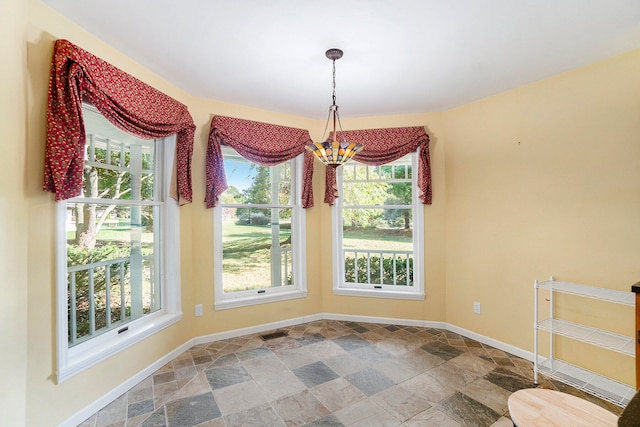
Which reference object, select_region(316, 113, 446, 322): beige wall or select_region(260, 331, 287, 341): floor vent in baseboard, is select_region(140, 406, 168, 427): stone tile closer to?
select_region(260, 331, 287, 341): floor vent in baseboard

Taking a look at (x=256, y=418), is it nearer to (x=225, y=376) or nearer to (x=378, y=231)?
(x=225, y=376)

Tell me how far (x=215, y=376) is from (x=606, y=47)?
3.91m

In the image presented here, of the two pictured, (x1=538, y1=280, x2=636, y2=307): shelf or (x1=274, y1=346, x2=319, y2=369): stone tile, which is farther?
(x1=274, y1=346, x2=319, y2=369): stone tile

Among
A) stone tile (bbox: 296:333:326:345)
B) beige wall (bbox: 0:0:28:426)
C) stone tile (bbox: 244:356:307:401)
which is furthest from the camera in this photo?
stone tile (bbox: 296:333:326:345)

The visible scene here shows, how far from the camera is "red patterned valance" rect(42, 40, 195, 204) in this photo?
1.74 meters

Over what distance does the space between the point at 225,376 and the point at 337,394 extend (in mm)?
955


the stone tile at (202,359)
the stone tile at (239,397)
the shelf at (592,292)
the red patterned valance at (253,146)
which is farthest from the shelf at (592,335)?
the stone tile at (202,359)

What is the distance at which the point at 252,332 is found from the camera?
335cm

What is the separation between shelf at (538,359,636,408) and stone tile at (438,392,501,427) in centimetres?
70

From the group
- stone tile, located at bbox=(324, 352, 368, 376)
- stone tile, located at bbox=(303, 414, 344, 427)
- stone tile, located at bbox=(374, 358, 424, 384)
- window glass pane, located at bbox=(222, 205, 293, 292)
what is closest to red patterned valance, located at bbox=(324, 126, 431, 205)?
window glass pane, located at bbox=(222, 205, 293, 292)

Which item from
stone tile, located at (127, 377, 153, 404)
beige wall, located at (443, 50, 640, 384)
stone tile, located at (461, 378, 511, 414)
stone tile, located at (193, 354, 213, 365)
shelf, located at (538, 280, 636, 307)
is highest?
beige wall, located at (443, 50, 640, 384)

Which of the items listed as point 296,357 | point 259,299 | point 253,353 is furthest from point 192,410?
point 259,299

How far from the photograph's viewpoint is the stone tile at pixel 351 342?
302 cm

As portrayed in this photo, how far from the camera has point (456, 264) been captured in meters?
3.39
